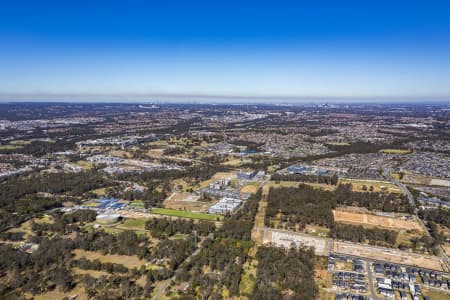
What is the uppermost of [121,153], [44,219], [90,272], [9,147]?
[9,147]

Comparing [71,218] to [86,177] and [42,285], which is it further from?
[86,177]

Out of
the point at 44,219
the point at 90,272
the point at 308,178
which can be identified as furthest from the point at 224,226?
the point at 308,178

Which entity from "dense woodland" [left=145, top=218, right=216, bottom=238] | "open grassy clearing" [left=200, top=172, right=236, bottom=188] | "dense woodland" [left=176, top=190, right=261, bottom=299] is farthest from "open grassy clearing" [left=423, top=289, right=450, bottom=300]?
"open grassy clearing" [left=200, top=172, right=236, bottom=188]

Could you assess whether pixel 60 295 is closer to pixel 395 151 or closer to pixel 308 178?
pixel 308 178

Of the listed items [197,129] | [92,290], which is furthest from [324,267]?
[197,129]

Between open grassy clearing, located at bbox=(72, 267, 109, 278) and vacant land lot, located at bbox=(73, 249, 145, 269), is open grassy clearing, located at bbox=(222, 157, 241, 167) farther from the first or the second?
open grassy clearing, located at bbox=(72, 267, 109, 278)
